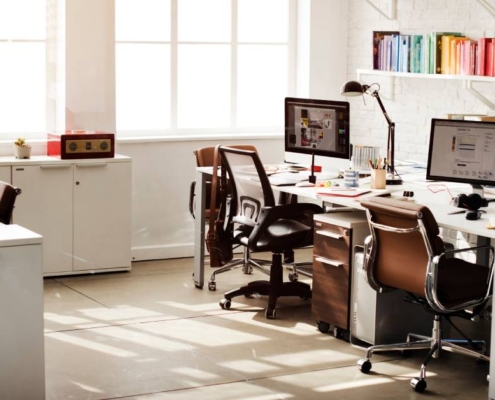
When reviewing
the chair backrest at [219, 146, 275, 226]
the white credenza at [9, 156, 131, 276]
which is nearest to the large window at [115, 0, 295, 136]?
the white credenza at [9, 156, 131, 276]

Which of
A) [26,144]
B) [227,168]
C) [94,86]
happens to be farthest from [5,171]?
[227,168]

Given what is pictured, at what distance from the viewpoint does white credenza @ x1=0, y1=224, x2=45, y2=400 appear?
155 inches

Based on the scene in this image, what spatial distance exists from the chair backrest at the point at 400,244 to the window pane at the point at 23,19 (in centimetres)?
330

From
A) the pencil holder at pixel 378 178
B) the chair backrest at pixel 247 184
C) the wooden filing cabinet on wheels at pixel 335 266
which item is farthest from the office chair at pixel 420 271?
the chair backrest at pixel 247 184

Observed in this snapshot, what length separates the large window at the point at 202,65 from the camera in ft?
23.9

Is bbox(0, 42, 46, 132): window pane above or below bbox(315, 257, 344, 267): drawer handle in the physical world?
above

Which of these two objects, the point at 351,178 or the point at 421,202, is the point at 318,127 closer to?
the point at 351,178

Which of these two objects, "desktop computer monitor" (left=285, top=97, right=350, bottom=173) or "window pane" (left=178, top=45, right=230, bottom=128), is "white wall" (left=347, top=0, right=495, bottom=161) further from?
"desktop computer monitor" (left=285, top=97, right=350, bottom=173)

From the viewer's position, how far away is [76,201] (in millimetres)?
6637

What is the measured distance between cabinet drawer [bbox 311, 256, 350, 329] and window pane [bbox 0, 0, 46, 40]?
2.90 m

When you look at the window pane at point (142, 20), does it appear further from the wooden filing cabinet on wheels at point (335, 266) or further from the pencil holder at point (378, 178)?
the wooden filing cabinet on wheels at point (335, 266)

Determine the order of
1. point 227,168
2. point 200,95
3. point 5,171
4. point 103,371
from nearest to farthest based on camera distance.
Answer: point 103,371 < point 227,168 < point 5,171 < point 200,95

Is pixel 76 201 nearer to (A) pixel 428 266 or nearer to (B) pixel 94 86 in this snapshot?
(B) pixel 94 86

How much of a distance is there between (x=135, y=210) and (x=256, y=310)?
1.80 m
